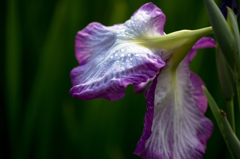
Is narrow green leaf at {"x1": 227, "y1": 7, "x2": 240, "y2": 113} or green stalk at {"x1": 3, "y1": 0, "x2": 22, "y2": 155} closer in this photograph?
narrow green leaf at {"x1": 227, "y1": 7, "x2": 240, "y2": 113}

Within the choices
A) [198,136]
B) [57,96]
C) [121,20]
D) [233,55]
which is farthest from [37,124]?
[233,55]

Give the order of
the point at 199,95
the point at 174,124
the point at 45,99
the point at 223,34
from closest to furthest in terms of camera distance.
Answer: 1. the point at 223,34
2. the point at 174,124
3. the point at 199,95
4. the point at 45,99

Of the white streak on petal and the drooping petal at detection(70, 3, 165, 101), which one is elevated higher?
the drooping petal at detection(70, 3, 165, 101)

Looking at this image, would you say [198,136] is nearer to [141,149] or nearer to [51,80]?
[141,149]

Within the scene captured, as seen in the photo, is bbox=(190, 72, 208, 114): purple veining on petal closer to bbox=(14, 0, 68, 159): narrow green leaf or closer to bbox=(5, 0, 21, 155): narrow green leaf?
bbox=(14, 0, 68, 159): narrow green leaf

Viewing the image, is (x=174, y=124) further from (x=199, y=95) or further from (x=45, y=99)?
(x=45, y=99)

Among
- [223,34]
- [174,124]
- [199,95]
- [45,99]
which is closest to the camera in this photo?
[223,34]

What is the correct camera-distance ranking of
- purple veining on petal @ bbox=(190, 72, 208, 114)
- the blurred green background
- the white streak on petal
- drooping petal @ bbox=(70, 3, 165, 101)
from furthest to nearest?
the blurred green background < purple veining on petal @ bbox=(190, 72, 208, 114) < the white streak on petal < drooping petal @ bbox=(70, 3, 165, 101)

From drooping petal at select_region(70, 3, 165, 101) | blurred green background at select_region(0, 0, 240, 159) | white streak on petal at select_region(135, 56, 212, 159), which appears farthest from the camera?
blurred green background at select_region(0, 0, 240, 159)

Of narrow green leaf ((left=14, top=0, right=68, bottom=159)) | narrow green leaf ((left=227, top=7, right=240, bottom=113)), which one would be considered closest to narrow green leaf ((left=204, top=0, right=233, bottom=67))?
narrow green leaf ((left=227, top=7, right=240, bottom=113))

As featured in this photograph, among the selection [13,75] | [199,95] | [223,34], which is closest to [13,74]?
[13,75]
